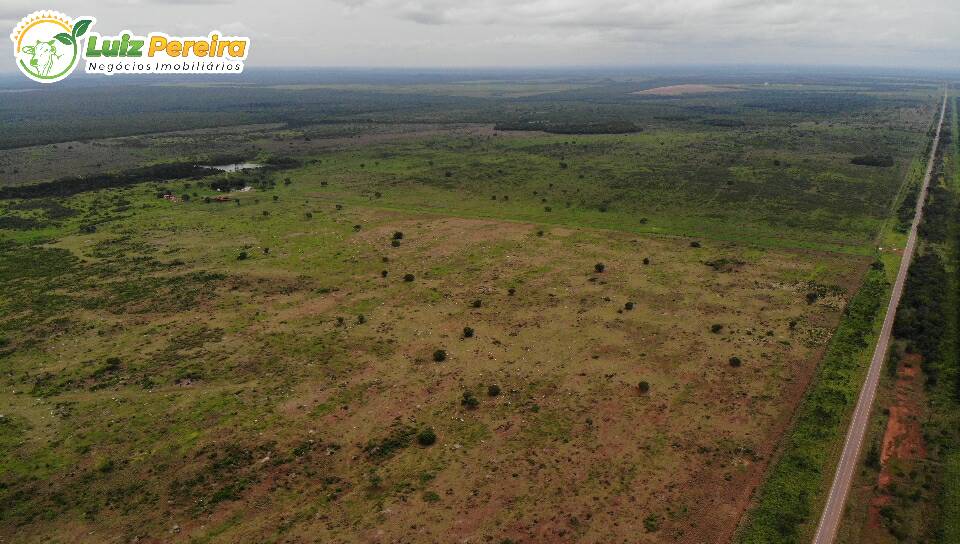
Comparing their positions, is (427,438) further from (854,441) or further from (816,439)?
(854,441)

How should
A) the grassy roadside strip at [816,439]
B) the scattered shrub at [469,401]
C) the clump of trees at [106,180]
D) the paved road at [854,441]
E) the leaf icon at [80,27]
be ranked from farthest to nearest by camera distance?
the clump of trees at [106,180], the leaf icon at [80,27], the scattered shrub at [469,401], the grassy roadside strip at [816,439], the paved road at [854,441]

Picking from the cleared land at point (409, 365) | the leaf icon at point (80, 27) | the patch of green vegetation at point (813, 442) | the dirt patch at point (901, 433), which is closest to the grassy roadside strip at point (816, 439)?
the patch of green vegetation at point (813, 442)

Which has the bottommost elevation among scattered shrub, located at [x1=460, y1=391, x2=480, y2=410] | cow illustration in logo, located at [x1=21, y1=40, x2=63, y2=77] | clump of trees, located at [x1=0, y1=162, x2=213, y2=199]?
scattered shrub, located at [x1=460, y1=391, x2=480, y2=410]

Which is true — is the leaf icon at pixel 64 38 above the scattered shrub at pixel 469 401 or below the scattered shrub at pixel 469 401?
above

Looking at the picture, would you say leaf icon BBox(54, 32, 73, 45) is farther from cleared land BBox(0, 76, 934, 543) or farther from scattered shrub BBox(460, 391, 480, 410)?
scattered shrub BBox(460, 391, 480, 410)

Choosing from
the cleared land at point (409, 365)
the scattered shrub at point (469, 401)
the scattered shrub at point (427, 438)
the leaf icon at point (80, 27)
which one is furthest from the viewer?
the leaf icon at point (80, 27)

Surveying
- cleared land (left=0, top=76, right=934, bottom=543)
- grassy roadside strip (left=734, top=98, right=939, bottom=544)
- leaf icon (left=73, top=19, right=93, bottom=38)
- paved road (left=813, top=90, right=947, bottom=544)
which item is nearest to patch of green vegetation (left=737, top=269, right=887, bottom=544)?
grassy roadside strip (left=734, top=98, right=939, bottom=544)

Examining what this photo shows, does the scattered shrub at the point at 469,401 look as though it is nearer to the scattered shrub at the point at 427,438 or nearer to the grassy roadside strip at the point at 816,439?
the scattered shrub at the point at 427,438
